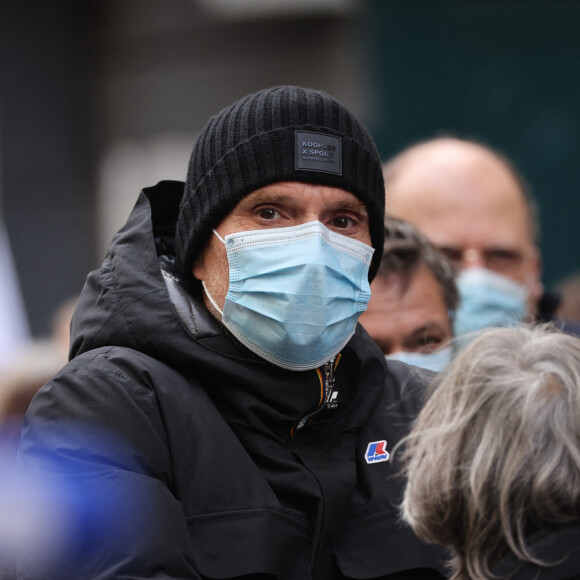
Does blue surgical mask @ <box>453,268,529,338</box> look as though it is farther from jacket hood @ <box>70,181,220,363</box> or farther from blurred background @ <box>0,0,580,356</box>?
blurred background @ <box>0,0,580,356</box>

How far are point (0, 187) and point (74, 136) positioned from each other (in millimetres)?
814

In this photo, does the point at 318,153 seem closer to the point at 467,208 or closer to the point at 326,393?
the point at 326,393

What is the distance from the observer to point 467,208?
3816 mm

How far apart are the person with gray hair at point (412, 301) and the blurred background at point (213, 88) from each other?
152 inches

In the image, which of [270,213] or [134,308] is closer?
[134,308]

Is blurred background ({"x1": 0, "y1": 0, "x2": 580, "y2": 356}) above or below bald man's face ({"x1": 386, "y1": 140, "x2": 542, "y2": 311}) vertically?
below

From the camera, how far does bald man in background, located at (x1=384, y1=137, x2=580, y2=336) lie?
369cm

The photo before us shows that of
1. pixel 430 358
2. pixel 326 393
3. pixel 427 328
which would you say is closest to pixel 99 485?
pixel 326 393

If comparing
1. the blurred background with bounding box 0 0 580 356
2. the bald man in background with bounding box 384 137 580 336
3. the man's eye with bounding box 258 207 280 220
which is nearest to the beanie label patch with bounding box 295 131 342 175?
the man's eye with bounding box 258 207 280 220

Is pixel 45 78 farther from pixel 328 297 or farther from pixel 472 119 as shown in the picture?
pixel 328 297

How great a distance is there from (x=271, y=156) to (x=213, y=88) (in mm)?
6676

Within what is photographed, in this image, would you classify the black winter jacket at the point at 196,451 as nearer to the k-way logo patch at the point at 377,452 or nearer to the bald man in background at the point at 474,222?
the k-way logo patch at the point at 377,452

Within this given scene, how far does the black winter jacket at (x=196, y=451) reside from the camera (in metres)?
1.82

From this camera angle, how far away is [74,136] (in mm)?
9367
